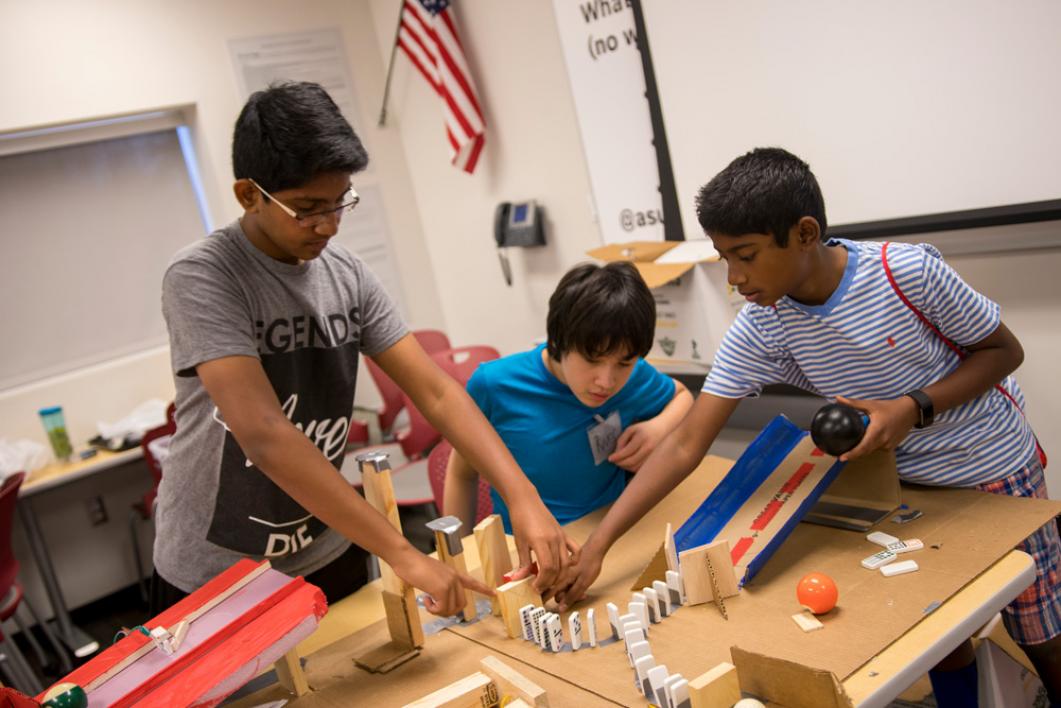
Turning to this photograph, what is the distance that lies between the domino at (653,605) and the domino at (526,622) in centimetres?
20

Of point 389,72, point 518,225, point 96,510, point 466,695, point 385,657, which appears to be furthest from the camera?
point 389,72

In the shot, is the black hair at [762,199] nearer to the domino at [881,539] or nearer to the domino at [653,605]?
the domino at [881,539]

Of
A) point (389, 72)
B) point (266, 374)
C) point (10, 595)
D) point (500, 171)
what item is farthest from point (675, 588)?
point (389, 72)

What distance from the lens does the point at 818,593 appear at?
139cm

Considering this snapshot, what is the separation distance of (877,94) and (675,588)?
6.29 ft

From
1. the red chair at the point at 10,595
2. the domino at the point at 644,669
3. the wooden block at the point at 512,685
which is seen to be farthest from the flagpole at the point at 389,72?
the domino at the point at 644,669

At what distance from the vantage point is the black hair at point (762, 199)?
65.5 inches

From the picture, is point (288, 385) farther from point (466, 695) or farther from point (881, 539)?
point (881, 539)

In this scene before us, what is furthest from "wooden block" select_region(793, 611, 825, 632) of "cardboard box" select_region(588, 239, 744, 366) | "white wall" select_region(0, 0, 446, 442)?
"white wall" select_region(0, 0, 446, 442)

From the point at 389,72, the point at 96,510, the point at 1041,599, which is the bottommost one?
the point at 96,510

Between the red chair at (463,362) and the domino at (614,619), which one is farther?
the red chair at (463,362)

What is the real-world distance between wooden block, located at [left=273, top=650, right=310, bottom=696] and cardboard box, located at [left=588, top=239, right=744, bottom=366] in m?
2.15

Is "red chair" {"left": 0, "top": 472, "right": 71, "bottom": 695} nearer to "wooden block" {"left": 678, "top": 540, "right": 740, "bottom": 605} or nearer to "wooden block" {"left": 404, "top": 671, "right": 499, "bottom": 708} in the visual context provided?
"wooden block" {"left": 404, "top": 671, "right": 499, "bottom": 708}

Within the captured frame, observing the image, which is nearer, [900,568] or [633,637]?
[633,637]
